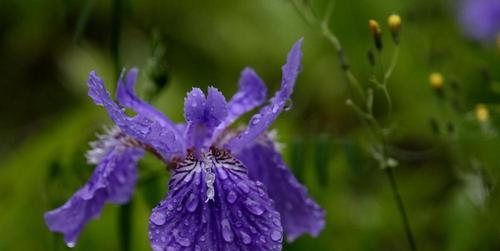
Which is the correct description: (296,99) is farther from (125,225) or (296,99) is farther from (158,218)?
(158,218)

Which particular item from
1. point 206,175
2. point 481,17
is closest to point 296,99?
point 481,17

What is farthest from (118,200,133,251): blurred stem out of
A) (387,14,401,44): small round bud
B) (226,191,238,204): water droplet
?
(387,14,401,44): small round bud

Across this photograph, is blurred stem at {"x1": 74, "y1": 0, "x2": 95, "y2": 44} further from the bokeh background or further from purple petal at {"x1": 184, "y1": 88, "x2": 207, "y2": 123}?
the bokeh background

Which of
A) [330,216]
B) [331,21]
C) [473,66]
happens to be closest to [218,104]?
[330,216]

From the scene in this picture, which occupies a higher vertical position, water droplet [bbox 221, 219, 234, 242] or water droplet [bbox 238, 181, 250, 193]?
water droplet [bbox 238, 181, 250, 193]

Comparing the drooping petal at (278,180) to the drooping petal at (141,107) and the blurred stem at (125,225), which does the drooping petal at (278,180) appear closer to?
the drooping petal at (141,107)

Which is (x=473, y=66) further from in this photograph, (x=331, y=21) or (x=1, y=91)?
(x=1, y=91)

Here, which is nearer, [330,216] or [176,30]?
[330,216]
